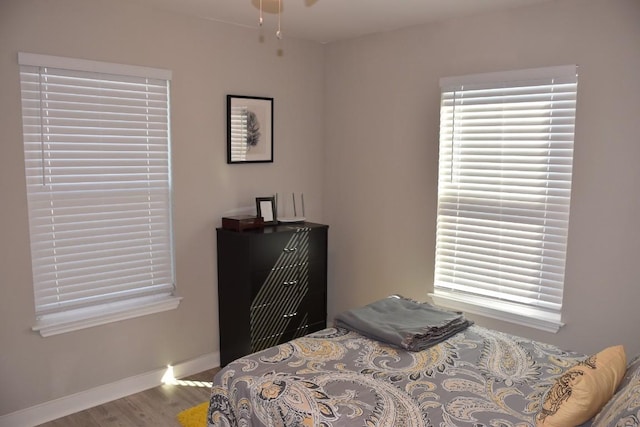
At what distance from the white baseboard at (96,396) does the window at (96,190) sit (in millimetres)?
460

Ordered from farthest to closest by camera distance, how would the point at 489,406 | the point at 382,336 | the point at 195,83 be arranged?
the point at 195,83, the point at 382,336, the point at 489,406

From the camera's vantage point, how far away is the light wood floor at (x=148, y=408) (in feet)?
10.2

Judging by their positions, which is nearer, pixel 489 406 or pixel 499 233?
pixel 489 406

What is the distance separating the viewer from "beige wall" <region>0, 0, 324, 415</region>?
9.55 ft

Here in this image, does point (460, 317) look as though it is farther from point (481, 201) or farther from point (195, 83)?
point (195, 83)

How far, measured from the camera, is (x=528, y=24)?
10.4 feet

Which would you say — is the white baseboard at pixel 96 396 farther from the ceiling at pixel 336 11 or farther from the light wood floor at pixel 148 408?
the ceiling at pixel 336 11

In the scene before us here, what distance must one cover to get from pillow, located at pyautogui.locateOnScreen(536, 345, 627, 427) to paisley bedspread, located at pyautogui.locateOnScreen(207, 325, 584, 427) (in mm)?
119

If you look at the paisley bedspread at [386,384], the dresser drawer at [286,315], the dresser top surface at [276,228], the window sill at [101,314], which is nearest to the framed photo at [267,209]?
the dresser top surface at [276,228]

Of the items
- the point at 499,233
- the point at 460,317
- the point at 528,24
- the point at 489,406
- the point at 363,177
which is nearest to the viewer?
the point at 489,406

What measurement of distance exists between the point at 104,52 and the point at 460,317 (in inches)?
106

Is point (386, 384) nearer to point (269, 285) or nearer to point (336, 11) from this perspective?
point (269, 285)

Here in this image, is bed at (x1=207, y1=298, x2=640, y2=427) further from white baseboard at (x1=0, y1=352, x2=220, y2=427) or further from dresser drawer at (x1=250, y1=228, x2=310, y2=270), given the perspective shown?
white baseboard at (x1=0, y1=352, x2=220, y2=427)

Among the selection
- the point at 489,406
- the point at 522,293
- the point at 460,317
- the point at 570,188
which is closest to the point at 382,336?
the point at 460,317
